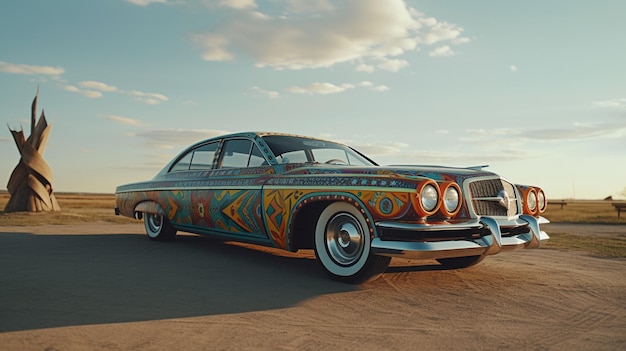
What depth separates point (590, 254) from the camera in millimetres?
7691

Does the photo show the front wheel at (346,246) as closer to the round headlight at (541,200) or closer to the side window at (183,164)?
the round headlight at (541,200)

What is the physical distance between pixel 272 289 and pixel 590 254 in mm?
5806

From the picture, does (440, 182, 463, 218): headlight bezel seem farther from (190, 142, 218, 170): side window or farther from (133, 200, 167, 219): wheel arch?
(133, 200, 167, 219): wheel arch

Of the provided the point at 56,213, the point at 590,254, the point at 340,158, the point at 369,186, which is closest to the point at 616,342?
the point at 369,186

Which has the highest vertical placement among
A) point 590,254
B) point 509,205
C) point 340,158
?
point 340,158

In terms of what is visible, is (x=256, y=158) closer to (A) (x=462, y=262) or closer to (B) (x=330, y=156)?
(B) (x=330, y=156)

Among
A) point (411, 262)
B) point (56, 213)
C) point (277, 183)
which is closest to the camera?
point (277, 183)

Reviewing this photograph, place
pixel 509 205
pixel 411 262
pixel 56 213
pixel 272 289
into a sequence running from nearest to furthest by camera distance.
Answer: pixel 272 289 → pixel 509 205 → pixel 411 262 → pixel 56 213

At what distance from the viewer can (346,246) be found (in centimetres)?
464

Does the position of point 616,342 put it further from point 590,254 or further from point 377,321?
point 590,254

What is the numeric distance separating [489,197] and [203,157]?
13.1 ft

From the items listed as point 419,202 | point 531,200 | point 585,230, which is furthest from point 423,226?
point 585,230

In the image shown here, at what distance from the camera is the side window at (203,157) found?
6.78 m

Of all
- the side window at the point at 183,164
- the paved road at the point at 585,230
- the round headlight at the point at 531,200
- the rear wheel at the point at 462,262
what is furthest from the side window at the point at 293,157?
the paved road at the point at 585,230
